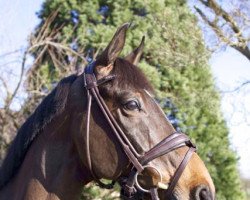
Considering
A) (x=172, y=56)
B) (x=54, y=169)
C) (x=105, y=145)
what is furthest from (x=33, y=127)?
(x=172, y=56)

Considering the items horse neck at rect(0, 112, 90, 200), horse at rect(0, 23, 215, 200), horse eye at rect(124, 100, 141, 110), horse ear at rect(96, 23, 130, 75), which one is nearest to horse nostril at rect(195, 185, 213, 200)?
horse at rect(0, 23, 215, 200)

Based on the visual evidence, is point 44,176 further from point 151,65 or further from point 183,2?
point 183,2

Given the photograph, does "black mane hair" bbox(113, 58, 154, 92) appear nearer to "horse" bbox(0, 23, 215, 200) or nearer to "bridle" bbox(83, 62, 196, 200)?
"horse" bbox(0, 23, 215, 200)

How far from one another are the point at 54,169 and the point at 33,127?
295 mm

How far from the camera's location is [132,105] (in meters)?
2.89

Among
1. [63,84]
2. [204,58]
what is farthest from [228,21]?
[63,84]

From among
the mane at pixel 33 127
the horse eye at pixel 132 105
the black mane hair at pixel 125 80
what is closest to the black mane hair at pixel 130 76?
the black mane hair at pixel 125 80

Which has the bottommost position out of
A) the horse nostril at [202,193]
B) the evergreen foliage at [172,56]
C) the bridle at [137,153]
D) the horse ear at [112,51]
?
the evergreen foliage at [172,56]

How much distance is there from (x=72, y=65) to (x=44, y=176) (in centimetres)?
655

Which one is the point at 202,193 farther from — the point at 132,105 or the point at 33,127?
the point at 33,127

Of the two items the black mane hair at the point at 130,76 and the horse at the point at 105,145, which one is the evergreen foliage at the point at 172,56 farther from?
the black mane hair at the point at 130,76

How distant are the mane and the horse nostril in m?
0.95

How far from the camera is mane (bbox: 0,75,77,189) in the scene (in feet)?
9.91

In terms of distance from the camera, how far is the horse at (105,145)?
277 cm
